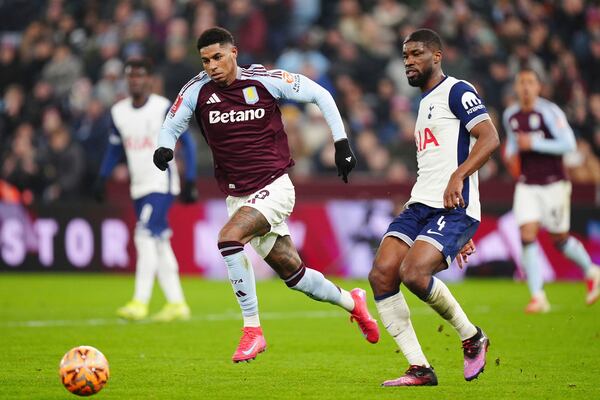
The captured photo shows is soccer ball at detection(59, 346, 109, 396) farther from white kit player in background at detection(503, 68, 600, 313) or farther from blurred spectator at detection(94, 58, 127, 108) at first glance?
blurred spectator at detection(94, 58, 127, 108)

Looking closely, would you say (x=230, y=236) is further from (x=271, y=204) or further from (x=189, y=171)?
(x=189, y=171)

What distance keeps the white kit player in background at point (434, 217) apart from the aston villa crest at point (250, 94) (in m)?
1.31

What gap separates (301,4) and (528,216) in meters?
10.7

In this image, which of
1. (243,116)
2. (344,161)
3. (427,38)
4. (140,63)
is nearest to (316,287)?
(344,161)

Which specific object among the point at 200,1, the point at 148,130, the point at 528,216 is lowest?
the point at 528,216

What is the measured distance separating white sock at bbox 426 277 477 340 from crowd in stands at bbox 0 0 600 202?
10.4m

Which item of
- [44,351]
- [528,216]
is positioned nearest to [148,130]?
[44,351]

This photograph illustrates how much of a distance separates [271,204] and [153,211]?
4.13 meters

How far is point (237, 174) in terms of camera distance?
351 inches

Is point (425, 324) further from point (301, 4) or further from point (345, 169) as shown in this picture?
point (301, 4)

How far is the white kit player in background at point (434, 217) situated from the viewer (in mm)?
7816

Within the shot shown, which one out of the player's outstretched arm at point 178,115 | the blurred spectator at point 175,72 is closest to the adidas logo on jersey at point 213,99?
the player's outstretched arm at point 178,115

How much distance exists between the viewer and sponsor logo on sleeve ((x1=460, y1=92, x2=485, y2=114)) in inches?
312

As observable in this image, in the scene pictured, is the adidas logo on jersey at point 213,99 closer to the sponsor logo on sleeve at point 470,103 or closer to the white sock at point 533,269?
the sponsor logo on sleeve at point 470,103
